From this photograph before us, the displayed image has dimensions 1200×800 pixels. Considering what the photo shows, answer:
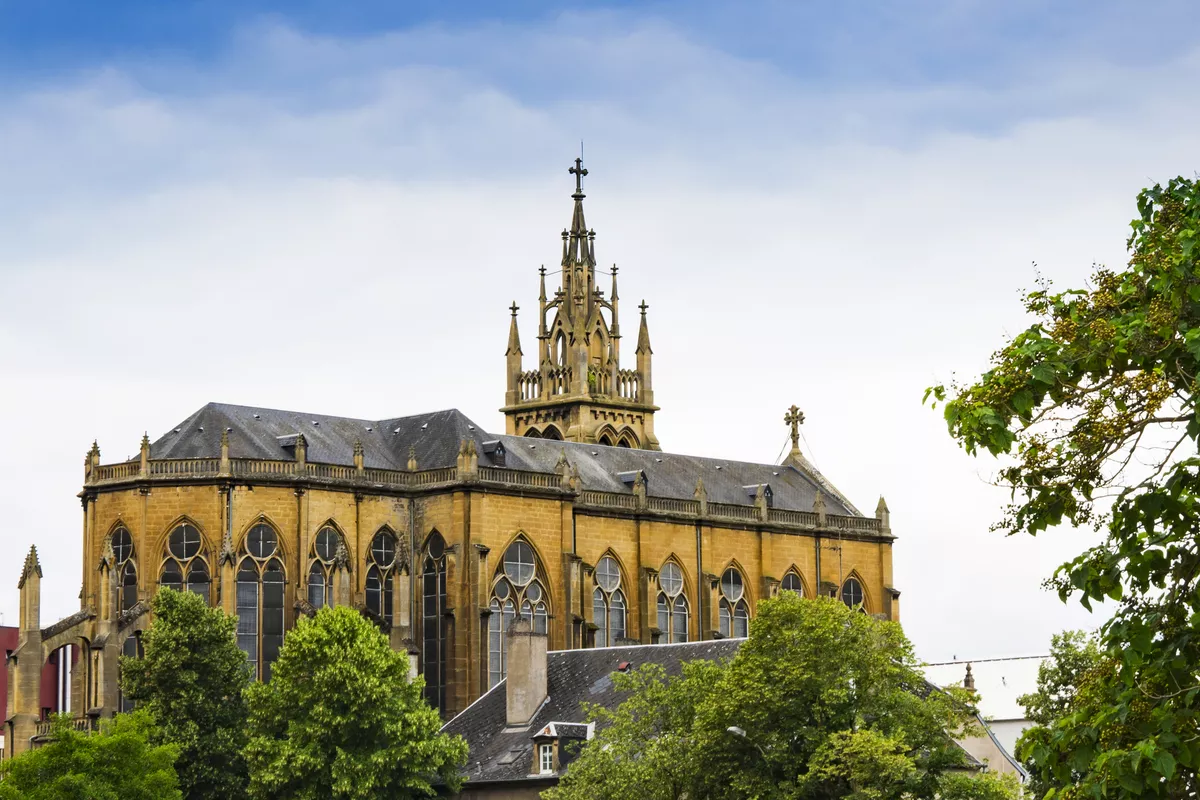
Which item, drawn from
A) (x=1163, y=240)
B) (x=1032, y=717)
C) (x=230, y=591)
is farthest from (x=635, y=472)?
(x=1163, y=240)

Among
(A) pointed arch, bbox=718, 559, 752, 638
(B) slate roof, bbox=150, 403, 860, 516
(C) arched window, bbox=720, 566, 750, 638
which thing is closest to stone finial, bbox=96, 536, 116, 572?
(B) slate roof, bbox=150, 403, 860, 516

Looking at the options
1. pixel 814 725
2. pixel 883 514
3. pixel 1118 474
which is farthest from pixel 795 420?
pixel 1118 474

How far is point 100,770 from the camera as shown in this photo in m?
89.9

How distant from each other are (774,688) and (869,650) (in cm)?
329

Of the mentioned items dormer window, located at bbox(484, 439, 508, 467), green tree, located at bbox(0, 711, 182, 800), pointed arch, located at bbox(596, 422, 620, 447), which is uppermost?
pointed arch, located at bbox(596, 422, 620, 447)

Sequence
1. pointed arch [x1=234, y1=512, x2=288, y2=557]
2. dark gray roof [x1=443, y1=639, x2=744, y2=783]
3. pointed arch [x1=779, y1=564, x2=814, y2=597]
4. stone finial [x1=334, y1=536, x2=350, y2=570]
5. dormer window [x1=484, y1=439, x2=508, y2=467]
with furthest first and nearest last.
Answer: pointed arch [x1=779, y1=564, x2=814, y2=597] < dormer window [x1=484, y1=439, x2=508, y2=467] < stone finial [x1=334, y1=536, x2=350, y2=570] < pointed arch [x1=234, y1=512, x2=288, y2=557] < dark gray roof [x1=443, y1=639, x2=744, y2=783]

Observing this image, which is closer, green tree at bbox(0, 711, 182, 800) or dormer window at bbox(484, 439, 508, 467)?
green tree at bbox(0, 711, 182, 800)

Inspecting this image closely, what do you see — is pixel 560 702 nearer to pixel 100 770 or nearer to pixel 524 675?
pixel 524 675

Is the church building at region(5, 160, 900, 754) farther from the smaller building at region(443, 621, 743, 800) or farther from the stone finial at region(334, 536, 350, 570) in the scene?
the smaller building at region(443, 621, 743, 800)

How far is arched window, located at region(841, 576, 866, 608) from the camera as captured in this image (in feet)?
436

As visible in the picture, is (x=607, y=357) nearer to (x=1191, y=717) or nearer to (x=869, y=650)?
(x=869, y=650)

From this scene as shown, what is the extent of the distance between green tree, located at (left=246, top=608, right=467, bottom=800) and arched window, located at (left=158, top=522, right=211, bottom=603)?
18.0 m

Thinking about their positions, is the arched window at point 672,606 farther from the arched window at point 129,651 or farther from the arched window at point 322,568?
the arched window at point 129,651

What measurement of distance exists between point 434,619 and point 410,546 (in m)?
3.77
